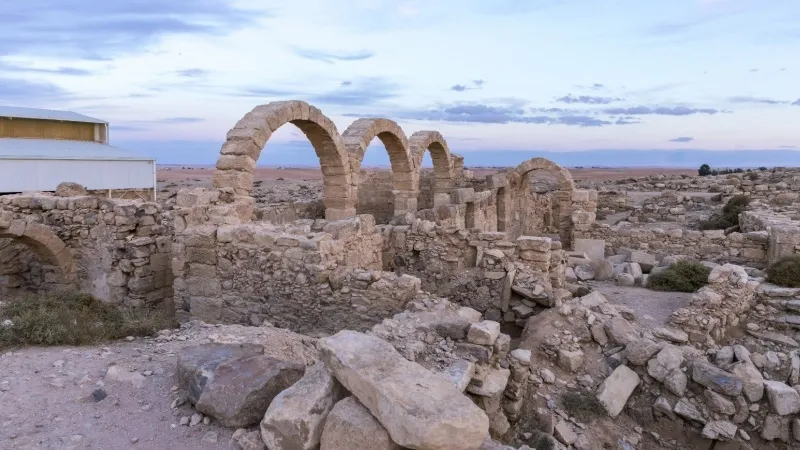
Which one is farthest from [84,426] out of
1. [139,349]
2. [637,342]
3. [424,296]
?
[637,342]

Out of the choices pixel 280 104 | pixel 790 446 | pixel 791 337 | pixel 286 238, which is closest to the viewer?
pixel 790 446

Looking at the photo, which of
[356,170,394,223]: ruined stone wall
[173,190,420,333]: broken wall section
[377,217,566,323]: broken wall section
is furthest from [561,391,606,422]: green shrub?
[356,170,394,223]: ruined stone wall

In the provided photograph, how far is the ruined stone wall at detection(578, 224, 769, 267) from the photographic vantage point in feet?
35.4

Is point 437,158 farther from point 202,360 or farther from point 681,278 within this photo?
point 202,360

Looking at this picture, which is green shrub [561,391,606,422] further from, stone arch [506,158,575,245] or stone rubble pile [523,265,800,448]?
stone arch [506,158,575,245]

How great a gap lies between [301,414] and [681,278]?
773 cm

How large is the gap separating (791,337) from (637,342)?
2.90 metres

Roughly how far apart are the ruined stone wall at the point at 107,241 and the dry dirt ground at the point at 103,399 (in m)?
3.84

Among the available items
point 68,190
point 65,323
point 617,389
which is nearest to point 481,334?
point 617,389

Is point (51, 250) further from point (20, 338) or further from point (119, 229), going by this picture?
point (20, 338)

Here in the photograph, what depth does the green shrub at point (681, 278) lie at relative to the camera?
28.2ft

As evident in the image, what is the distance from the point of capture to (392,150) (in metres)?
14.0

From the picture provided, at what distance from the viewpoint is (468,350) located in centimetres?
464

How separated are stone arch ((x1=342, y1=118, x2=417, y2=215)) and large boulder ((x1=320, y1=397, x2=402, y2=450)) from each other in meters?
8.95
